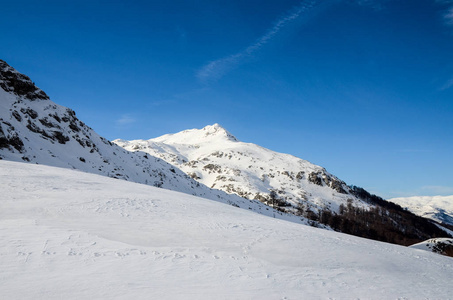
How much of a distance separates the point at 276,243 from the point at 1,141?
45.4 m

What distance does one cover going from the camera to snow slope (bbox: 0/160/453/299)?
6.24 m

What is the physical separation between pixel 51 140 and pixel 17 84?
759 inches

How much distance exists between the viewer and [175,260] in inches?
319

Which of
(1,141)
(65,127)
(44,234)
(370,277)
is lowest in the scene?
(44,234)

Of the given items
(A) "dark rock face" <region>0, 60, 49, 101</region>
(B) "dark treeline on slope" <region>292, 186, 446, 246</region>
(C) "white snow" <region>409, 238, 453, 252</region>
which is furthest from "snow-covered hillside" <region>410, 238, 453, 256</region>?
(B) "dark treeline on slope" <region>292, 186, 446, 246</region>

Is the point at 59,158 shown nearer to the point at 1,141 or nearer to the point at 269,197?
the point at 1,141

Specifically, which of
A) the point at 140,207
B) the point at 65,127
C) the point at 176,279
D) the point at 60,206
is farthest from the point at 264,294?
the point at 65,127

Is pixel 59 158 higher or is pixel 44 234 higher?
pixel 59 158

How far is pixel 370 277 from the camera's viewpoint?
884 centimetres

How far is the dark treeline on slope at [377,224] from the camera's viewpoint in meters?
119

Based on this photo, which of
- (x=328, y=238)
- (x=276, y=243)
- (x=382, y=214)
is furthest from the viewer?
(x=382, y=214)

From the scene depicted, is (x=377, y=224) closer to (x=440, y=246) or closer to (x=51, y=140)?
(x=440, y=246)

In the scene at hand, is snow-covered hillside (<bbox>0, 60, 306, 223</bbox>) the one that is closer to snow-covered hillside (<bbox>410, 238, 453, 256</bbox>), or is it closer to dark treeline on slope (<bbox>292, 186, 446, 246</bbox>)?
snow-covered hillside (<bbox>410, 238, 453, 256</bbox>)

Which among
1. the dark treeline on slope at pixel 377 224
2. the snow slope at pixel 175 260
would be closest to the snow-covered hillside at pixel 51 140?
the snow slope at pixel 175 260
